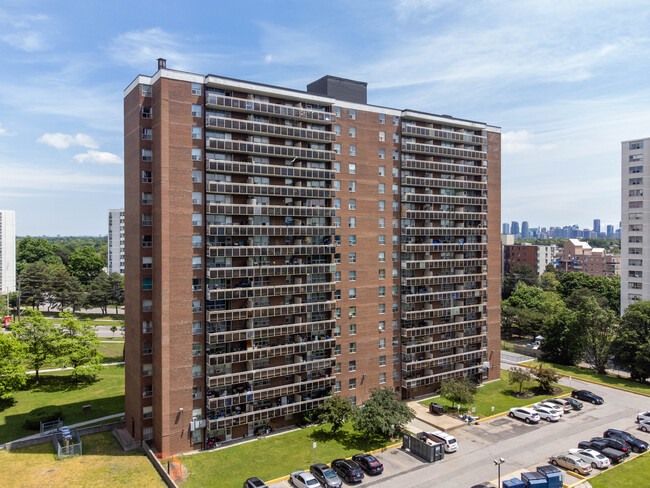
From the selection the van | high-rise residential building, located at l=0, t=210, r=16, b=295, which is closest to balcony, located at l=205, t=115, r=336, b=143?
the van

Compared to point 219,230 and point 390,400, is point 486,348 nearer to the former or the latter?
point 390,400

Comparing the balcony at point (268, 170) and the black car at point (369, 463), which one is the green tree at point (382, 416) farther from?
the balcony at point (268, 170)

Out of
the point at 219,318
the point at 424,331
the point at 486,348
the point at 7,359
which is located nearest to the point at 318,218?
the point at 219,318

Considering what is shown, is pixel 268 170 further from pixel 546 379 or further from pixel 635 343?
pixel 635 343

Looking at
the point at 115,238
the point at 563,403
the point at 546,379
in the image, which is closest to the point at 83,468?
the point at 563,403

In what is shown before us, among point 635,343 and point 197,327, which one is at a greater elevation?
point 197,327

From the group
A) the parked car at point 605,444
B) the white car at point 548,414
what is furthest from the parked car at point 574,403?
the parked car at point 605,444
